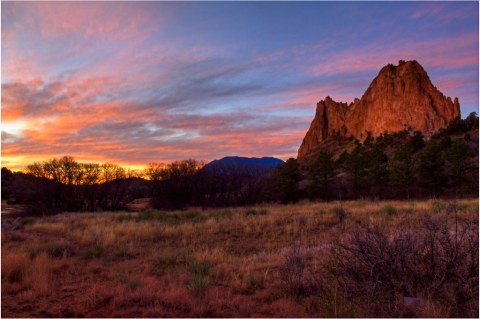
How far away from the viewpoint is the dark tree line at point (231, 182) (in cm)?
4284

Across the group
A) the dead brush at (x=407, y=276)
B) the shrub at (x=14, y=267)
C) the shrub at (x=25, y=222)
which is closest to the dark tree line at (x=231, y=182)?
the shrub at (x=25, y=222)

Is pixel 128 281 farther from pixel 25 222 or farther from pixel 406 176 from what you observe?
pixel 406 176

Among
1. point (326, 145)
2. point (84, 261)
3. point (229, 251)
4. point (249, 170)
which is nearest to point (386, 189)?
point (249, 170)

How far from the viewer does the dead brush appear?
4.81 metres

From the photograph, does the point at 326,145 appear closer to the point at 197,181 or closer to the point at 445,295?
the point at 197,181

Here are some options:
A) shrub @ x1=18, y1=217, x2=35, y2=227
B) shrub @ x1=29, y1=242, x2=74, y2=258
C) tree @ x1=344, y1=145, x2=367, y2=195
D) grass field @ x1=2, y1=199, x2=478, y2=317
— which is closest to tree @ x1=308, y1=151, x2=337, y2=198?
tree @ x1=344, y1=145, x2=367, y2=195

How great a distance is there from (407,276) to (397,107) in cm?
13106

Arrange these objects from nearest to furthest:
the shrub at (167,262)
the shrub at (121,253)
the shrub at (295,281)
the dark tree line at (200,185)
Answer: the shrub at (295,281) < the shrub at (167,262) < the shrub at (121,253) < the dark tree line at (200,185)

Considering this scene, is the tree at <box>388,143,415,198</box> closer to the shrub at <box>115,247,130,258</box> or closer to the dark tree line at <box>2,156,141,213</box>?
the dark tree line at <box>2,156,141,213</box>

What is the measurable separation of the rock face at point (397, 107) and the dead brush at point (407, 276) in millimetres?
119631

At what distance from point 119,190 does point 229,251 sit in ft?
127

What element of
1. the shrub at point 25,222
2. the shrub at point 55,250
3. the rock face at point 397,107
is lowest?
the shrub at point 25,222

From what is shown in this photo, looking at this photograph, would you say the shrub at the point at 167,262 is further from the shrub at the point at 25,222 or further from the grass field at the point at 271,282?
the shrub at the point at 25,222

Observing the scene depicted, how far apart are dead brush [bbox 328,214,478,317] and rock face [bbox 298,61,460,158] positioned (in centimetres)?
11963
